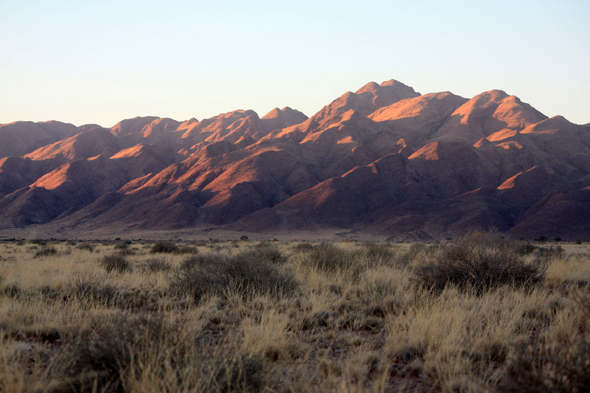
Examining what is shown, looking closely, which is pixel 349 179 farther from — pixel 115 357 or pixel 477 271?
pixel 115 357

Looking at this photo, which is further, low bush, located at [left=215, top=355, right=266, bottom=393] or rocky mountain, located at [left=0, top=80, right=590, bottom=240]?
rocky mountain, located at [left=0, top=80, right=590, bottom=240]

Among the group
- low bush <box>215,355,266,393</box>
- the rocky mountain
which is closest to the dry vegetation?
low bush <box>215,355,266,393</box>

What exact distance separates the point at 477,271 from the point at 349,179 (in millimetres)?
80067

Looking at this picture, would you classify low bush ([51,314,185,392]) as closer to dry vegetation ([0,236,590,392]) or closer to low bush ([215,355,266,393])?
dry vegetation ([0,236,590,392])

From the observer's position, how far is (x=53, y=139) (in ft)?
511

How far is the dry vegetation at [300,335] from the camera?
149 inches

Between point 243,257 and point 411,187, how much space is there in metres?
81.2

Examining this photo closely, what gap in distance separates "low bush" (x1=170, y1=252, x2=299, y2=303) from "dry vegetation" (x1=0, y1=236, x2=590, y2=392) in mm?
30

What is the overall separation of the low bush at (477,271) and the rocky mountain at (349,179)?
185 feet

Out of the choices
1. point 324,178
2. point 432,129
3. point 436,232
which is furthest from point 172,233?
point 432,129

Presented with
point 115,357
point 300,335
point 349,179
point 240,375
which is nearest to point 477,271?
point 300,335

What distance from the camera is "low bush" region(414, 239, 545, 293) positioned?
9.00 meters

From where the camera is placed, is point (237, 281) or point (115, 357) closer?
point (115, 357)

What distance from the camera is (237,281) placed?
28.3 feet
